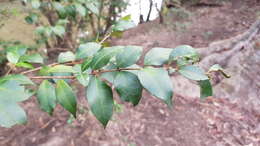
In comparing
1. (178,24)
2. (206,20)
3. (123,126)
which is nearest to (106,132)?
(123,126)

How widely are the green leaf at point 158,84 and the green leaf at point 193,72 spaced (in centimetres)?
4

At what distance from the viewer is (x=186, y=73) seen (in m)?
0.42

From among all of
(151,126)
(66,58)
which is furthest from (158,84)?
(151,126)

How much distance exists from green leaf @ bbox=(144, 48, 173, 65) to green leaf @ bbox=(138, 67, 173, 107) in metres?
0.06

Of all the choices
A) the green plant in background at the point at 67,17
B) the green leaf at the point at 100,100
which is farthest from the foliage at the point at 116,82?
the green plant in background at the point at 67,17

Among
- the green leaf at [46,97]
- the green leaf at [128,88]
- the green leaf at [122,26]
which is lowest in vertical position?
the green leaf at [46,97]

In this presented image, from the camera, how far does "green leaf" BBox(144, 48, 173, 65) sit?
454 mm

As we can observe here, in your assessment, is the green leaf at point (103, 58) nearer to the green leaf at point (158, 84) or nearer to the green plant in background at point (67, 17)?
the green leaf at point (158, 84)

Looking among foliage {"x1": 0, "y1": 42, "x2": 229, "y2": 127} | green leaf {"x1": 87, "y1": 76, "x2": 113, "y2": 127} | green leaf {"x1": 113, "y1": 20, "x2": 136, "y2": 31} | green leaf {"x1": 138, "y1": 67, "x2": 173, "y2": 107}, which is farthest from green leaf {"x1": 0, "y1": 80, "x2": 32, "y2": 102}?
green leaf {"x1": 113, "y1": 20, "x2": 136, "y2": 31}

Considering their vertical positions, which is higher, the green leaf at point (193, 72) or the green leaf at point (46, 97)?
the green leaf at point (193, 72)

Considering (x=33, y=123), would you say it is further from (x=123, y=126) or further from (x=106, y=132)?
(x=123, y=126)

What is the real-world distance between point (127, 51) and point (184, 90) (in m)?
1.74

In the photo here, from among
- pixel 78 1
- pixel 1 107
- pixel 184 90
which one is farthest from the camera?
pixel 184 90

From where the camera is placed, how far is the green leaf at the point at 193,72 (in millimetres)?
411
